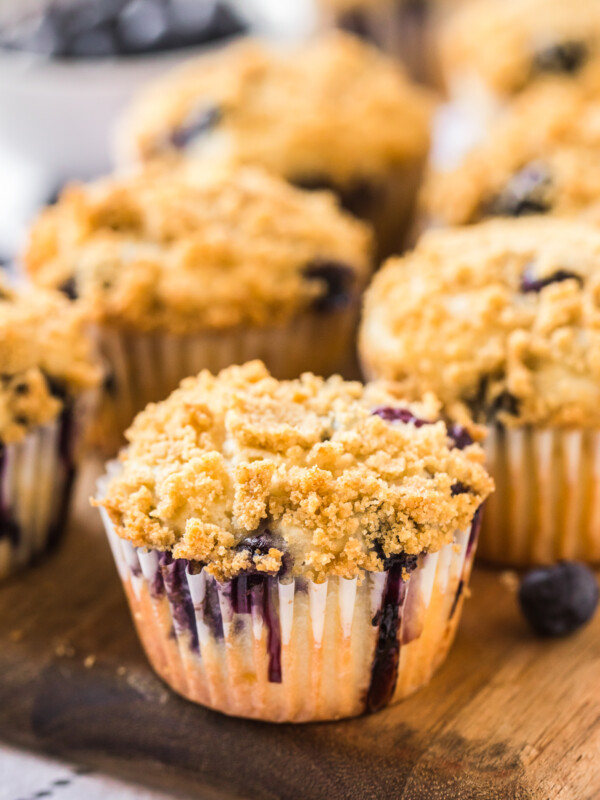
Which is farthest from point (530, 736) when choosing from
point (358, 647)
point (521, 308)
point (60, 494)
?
point (60, 494)

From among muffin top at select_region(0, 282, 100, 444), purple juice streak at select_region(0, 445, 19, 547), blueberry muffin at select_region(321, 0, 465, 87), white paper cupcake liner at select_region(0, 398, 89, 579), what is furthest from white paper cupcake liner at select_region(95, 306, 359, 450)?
blueberry muffin at select_region(321, 0, 465, 87)

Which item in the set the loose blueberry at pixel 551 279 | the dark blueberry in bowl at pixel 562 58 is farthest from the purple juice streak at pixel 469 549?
the dark blueberry in bowl at pixel 562 58

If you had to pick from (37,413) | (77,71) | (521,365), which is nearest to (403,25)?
(77,71)

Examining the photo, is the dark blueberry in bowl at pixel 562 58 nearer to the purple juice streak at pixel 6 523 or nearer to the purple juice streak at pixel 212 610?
the purple juice streak at pixel 6 523

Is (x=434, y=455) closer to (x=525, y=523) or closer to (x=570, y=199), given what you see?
(x=525, y=523)

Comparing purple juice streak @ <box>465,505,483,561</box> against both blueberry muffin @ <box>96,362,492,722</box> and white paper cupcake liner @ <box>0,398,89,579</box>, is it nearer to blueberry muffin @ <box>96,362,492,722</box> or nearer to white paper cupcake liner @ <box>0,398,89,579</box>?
blueberry muffin @ <box>96,362,492,722</box>

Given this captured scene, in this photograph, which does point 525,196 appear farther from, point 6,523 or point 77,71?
point 77,71
